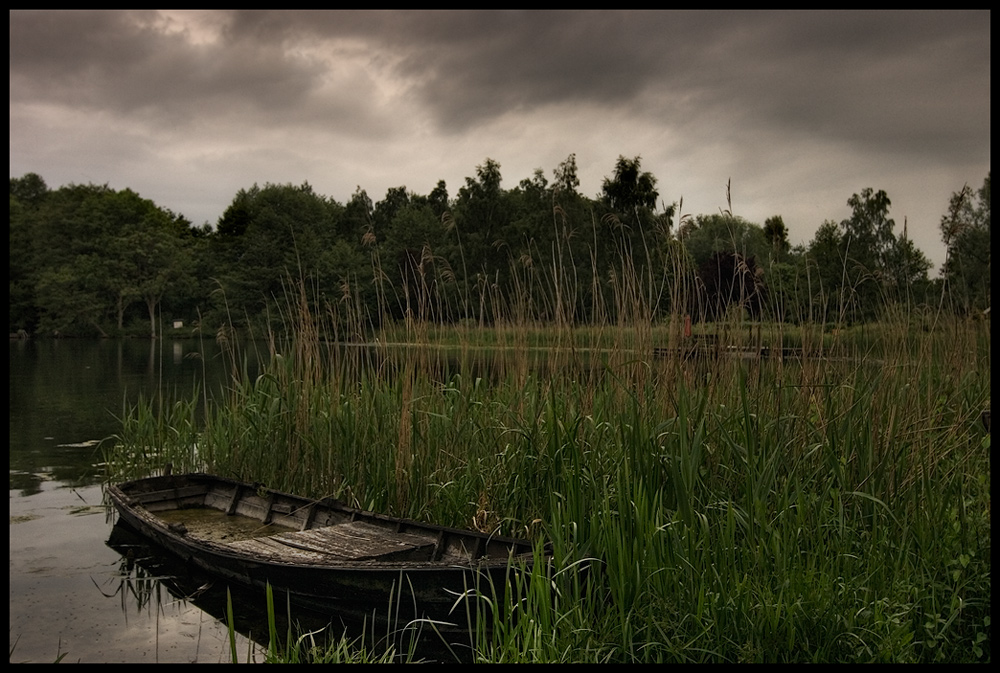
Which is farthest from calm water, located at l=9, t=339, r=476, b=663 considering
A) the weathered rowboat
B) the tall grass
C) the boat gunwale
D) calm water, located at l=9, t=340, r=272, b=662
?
the tall grass

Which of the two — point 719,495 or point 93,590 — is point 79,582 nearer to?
point 93,590

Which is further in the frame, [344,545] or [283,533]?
[283,533]

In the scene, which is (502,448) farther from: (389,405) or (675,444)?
(675,444)

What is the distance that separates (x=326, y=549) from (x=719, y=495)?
10.6 feet

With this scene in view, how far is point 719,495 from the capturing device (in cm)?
480

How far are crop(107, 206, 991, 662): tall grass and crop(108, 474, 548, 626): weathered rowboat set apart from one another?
0.24m

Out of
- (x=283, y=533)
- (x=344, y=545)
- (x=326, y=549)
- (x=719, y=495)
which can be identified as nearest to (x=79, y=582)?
(x=283, y=533)

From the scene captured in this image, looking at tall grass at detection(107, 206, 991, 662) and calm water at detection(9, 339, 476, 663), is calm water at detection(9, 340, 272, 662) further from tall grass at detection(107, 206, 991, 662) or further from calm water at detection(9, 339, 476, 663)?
tall grass at detection(107, 206, 991, 662)

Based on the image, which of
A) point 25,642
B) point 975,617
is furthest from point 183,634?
point 975,617

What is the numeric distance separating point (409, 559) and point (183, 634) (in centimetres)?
186

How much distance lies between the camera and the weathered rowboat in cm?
538

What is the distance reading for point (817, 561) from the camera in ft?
14.2

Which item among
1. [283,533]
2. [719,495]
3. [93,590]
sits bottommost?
[93,590]
